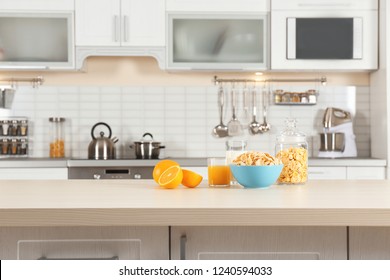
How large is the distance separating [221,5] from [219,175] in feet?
8.12

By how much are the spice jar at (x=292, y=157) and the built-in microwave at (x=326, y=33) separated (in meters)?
2.24

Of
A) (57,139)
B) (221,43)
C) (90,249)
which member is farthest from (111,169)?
(90,249)

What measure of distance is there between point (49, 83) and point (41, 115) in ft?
0.82

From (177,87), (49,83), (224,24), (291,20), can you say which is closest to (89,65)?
(49,83)

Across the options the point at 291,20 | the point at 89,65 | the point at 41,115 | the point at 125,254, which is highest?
the point at 291,20

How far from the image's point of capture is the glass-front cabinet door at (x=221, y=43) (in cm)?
423

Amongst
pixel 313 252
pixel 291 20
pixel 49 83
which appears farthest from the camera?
pixel 49 83

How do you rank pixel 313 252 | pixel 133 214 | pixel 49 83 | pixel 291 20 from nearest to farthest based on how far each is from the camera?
1. pixel 133 214
2. pixel 313 252
3. pixel 291 20
4. pixel 49 83

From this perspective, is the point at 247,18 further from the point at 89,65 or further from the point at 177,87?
the point at 89,65

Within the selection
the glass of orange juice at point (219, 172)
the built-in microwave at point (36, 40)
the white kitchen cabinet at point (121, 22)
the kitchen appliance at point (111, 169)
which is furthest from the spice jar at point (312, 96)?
the glass of orange juice at point (219, 172)

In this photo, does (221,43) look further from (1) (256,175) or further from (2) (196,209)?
(2) (196,209)

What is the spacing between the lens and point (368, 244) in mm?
1620

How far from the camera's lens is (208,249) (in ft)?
5.37

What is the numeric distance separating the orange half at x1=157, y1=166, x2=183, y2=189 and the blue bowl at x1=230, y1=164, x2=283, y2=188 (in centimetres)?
17
